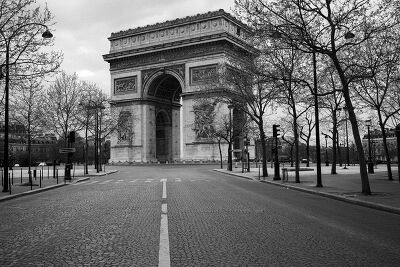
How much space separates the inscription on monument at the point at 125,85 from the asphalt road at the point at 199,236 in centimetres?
7252

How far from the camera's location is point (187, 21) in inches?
3120

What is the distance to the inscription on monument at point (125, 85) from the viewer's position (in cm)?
8512

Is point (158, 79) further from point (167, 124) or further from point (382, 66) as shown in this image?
point (382, 66)

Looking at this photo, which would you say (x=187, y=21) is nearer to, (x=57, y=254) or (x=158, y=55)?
(x=158, y=55)

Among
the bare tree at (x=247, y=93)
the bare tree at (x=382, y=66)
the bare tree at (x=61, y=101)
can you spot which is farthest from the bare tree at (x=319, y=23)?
the bare tree at (x=61, y=101)

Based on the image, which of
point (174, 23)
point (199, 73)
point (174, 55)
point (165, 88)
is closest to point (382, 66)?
point (199, 73)

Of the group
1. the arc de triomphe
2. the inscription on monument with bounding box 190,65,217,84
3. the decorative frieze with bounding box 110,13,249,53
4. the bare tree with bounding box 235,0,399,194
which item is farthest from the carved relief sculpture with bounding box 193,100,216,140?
the bare tree with bounding box 235,0,399,194

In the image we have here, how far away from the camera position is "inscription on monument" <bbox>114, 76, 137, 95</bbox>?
279ft

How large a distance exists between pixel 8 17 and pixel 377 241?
20.1 metres

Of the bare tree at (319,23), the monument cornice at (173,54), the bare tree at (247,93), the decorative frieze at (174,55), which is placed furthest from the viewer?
the decorative frieze at (174,55)

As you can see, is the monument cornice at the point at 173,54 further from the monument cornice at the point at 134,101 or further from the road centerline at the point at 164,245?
the road centerline at the point at 164,245

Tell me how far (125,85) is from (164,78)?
7611 millimetres

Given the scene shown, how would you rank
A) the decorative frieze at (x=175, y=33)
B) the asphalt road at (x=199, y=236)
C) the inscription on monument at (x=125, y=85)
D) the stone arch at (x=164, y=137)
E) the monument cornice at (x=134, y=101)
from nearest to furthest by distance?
1. the asphalt road at (x=199, y=236)
2. the decorative frieze at (x=175, y=33)
3. the monument cornice at (x=134, y=101)
4. the inscription on monument at (x=125, y=85)
5. the stone arch at (x=164, y=137)

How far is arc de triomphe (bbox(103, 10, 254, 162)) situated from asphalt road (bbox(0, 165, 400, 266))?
61.6 meters
